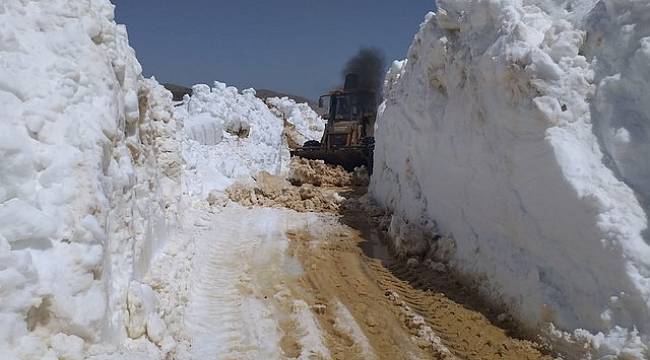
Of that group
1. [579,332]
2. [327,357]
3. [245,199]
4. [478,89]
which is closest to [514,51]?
[478,89]

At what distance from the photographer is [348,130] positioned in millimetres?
17828

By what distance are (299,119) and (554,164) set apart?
22.1m

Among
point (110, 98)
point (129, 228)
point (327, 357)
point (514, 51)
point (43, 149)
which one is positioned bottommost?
point (327, 357)

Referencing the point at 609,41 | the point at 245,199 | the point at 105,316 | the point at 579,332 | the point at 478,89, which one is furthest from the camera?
the point at 245,199

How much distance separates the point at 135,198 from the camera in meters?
5.59

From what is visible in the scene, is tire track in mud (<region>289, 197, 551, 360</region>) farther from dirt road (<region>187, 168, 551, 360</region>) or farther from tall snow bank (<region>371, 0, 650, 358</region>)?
tall snow bank (<region>371, 0, 650, 358</region>)

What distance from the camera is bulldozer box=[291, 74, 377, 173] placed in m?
16.1

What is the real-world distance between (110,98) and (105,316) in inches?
75.9

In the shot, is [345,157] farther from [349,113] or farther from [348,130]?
[349,113]

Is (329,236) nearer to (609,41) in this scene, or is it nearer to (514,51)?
(514,51)

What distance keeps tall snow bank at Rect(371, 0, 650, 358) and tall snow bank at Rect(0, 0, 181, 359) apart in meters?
3.52

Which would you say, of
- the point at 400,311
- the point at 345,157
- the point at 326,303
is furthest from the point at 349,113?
the point at 400,311

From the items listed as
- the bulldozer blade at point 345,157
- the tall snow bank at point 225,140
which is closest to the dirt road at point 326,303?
the tall snow bank at point 225,140

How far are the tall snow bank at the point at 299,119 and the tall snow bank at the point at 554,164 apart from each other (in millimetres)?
16110
